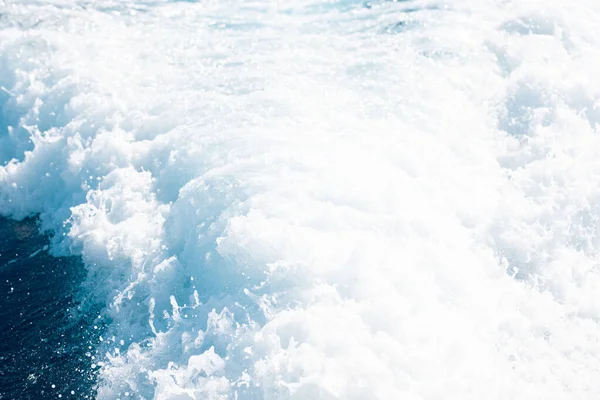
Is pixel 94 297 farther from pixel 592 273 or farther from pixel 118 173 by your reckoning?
pixel 592 273

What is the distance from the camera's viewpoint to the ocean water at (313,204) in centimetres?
380

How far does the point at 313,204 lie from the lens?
4.77m

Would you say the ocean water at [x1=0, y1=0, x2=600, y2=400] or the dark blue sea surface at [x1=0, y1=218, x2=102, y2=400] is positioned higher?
the ocean water at [x1=0, y1=0, x2=600, y2=400]

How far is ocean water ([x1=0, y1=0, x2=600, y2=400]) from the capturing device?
3.80 m

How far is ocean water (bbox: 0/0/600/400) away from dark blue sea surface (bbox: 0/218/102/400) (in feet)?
0.08

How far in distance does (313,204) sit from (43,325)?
2.52 m

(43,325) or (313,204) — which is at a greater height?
(313,204)

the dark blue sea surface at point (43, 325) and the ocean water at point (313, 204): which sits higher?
the ocean water at point (313, 204)

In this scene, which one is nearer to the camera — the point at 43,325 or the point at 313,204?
the point at 43,325

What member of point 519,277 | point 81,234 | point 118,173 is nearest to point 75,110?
point 118,173

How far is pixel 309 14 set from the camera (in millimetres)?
8625

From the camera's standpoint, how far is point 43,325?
4.27 m

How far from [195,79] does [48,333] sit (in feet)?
12.6

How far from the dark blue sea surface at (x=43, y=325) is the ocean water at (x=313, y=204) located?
0.03m
